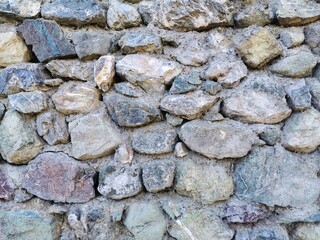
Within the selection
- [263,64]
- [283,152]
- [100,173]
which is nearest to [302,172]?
[283,152]

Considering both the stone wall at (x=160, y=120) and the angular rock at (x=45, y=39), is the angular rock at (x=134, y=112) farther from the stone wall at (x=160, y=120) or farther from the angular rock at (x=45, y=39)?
the angular rock at (x=45, y=39)

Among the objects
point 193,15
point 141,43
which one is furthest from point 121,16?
point 193,15

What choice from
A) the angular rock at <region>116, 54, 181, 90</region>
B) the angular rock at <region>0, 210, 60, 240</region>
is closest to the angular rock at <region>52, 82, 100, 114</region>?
the angular rock at <region>116, 54, 181, 90</region>

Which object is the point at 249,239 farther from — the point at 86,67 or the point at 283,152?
the point at 86,67

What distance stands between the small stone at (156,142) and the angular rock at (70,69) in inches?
9.6

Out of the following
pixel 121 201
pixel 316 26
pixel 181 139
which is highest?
pixel 316 26

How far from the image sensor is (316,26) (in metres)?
0.95

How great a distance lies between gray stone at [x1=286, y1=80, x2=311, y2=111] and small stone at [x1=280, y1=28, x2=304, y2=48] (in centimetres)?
13

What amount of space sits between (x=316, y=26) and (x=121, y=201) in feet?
2.59

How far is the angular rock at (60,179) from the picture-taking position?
36.1 inches

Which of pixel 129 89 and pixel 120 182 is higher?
pixel 129 89

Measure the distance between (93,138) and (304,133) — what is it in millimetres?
612

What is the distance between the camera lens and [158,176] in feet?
2.92

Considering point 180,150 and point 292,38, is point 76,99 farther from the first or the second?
point 292,38
